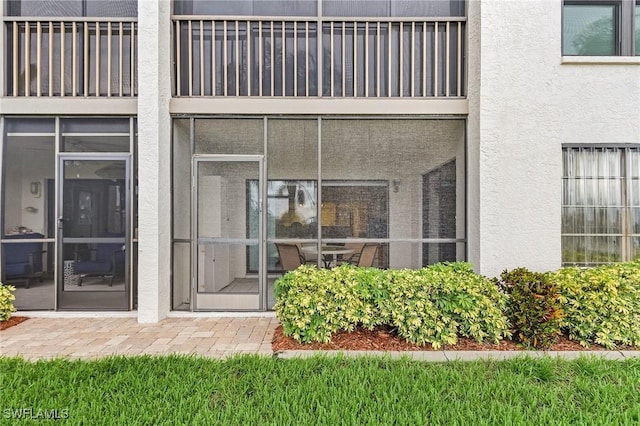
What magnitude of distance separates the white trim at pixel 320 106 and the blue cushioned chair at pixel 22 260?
122 inches

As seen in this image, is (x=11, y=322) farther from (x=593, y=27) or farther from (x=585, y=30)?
(x=593, y=27)

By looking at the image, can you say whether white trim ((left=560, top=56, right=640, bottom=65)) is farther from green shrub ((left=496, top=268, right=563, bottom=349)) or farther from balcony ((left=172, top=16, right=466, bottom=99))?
green shrub ((left=496, top=268, right=563, bottom=349))

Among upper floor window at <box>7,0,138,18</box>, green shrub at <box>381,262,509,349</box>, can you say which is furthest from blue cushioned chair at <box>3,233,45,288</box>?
green shrub at <box>381,262,509,349</box>

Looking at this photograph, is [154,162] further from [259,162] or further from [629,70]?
[629,70]

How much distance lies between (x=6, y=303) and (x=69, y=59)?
12.6 ft

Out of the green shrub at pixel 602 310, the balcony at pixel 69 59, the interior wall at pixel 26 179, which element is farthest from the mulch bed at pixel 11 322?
the green shrub at pixel 602 310

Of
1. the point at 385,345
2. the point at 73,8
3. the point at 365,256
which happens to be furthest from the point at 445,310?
the point at 73,8

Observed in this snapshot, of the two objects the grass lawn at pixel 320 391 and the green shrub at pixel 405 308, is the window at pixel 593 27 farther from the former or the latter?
the grass lawn at pixel 320 391

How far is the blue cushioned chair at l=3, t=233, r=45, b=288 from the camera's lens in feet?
18.1

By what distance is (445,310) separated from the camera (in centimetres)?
417

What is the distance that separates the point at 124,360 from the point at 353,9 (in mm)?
5798

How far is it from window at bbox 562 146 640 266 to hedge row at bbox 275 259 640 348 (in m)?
1.05

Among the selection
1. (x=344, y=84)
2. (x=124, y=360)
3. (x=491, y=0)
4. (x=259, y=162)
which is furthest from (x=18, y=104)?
(x=491, y=0)

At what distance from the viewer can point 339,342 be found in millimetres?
4262
